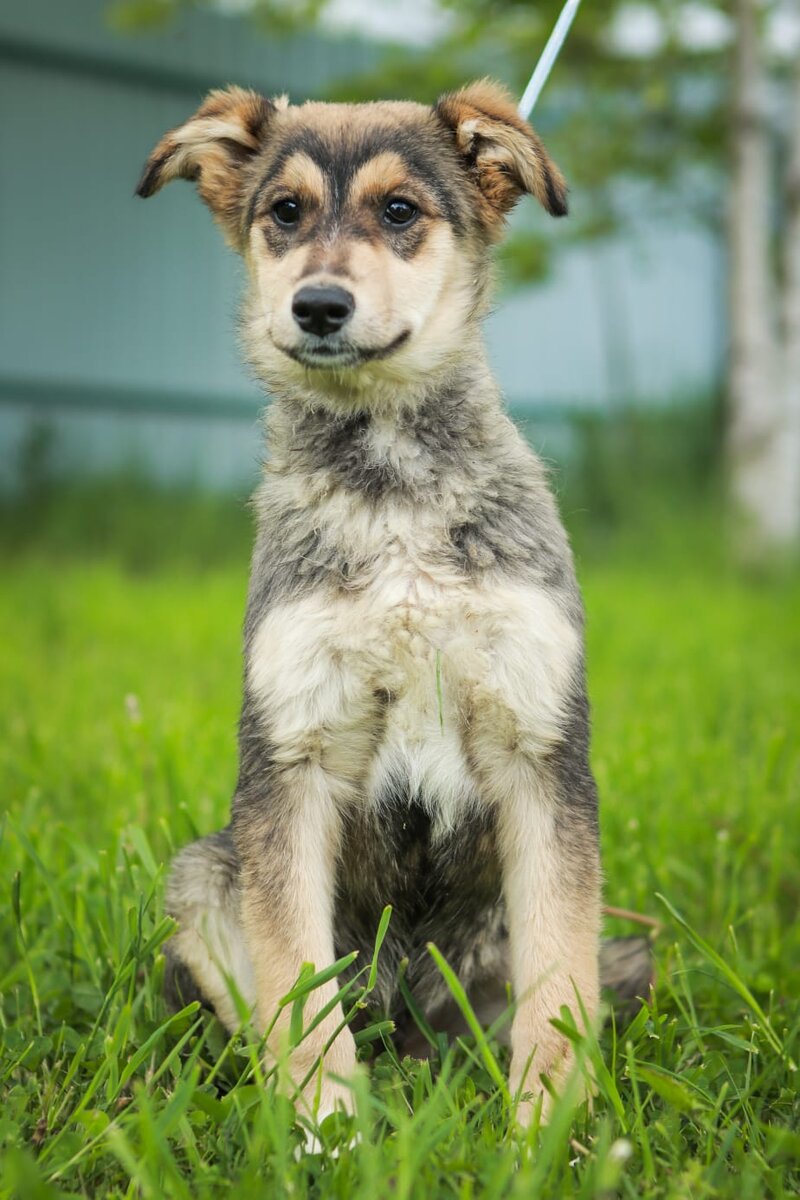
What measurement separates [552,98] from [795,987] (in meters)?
10.6

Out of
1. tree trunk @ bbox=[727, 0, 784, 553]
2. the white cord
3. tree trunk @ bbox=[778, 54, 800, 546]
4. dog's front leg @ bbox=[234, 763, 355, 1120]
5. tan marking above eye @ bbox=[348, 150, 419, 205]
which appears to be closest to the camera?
dog's front leg @ bbox=[234, 763, 355, 1120]

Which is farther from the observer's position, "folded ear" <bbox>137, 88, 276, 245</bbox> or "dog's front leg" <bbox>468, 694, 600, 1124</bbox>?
"folded ear" <bbox>137, 88, 276, 245</bbox>

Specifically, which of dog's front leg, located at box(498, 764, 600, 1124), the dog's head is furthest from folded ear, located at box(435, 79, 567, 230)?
dog's front leg, located at box(498, 764, 600, 1124)

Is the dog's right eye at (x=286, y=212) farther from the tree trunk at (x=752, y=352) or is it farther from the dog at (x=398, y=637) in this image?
the tree trunk at (x=752, y=352)

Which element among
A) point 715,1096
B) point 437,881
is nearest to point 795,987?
point 715,1096

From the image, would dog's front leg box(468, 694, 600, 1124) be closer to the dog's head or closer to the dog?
the dog

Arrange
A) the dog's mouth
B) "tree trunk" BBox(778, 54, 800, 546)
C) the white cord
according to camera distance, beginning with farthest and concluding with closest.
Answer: "tree trunk" BBox(778, 54, 800, 546) → the white cord → the dog's mouth

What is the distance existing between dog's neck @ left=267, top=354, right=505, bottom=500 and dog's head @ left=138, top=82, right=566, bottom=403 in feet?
0.19

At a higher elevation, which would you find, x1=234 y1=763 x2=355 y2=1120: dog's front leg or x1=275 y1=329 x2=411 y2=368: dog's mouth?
x1=275 y1=329 x2=411 y2=368: dog's mouth

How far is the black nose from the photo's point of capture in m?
2.50

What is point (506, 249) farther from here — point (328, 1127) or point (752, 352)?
point (328, 1127)

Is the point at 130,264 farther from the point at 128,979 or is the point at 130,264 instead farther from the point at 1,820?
the point at 128,979

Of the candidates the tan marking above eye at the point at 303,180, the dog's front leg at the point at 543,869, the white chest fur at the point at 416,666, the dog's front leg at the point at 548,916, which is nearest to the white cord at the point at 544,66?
the tan marking above eye at the point at 303,180

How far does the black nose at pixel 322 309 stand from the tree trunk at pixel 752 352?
24.6ft
